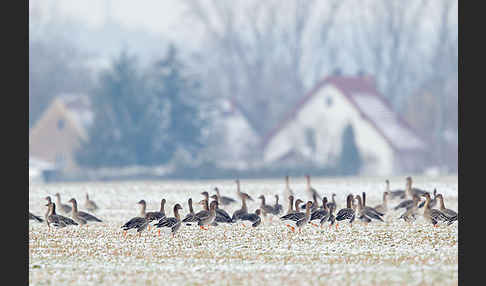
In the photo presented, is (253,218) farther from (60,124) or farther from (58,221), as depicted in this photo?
(60,124)

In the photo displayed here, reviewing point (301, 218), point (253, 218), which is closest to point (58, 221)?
point (253, 218)

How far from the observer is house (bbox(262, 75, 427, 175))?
7950 centimetres

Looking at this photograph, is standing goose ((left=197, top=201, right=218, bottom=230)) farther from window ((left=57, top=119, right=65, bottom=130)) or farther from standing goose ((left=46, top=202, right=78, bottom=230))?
window ((left=57, top=119, right=65, bottom=130))

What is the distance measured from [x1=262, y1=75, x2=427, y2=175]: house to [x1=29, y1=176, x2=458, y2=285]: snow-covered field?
172 ft

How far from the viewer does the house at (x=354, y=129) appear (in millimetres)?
79500

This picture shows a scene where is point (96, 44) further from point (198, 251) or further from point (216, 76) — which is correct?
point (198, 251)

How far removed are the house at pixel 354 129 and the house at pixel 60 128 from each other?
1547 cm

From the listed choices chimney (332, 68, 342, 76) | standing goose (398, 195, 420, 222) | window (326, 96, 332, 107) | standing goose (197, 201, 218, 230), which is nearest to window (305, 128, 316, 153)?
window (326, 96, 332, 107)

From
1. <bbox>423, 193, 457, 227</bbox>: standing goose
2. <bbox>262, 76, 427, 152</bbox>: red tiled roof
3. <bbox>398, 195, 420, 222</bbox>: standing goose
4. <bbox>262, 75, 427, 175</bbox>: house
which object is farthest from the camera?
<bbox>262, 76, 427, 152</bbox>: red tiled roof

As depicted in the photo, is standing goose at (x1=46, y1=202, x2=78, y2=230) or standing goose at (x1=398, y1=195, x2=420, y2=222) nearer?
standing goose at (x1=46, y1=202, x2=78, y2=230)

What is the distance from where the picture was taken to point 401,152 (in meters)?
79.1

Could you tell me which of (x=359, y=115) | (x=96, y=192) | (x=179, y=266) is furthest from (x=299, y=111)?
(x=179, y=266)

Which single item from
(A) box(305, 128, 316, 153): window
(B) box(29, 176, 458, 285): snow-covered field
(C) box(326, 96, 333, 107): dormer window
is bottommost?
(B) box(29, 176, 458, 285): snow-covered field

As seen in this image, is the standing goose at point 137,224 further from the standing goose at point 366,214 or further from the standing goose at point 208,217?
the standing goose at point 366,214
